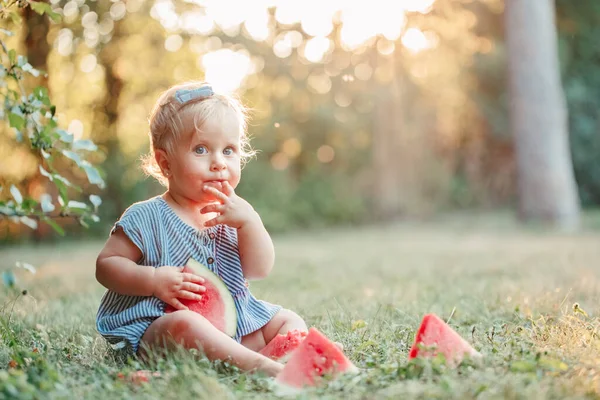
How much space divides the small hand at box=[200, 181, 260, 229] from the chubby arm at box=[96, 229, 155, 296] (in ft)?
0.93

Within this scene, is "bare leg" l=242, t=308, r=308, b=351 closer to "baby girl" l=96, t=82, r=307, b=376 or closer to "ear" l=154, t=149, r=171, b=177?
"baby girl" l=96, t=82, r=307, b=376

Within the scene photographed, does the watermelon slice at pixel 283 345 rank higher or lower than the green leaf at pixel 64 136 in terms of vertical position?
lower

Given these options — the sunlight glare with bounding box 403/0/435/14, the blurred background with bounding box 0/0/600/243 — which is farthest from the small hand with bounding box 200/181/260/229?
the sunlight glare with bounding box 403/0/435/14

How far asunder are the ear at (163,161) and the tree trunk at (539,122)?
32.7ft

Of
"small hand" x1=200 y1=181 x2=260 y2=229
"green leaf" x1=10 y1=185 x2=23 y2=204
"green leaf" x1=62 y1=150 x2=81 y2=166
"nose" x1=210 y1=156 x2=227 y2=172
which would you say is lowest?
"small hand" x1=200 y1=181 x2=260 y2=229

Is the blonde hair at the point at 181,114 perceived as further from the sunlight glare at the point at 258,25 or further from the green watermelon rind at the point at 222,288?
the sunlight glare at the point at 258,25

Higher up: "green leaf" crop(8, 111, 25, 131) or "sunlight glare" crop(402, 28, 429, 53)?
"sunlight glare" crop(402, 28, 429, 53)

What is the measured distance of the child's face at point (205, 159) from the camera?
101 inches

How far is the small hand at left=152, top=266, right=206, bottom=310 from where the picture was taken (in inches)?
94.7

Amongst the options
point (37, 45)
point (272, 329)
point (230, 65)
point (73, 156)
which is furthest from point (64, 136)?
point (230, 65)

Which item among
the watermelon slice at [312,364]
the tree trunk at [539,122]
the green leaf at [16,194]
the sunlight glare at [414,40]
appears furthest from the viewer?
the sunlight glare at [414,40]

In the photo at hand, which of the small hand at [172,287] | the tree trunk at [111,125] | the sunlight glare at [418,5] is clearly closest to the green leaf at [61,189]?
the small hand at [172,287]

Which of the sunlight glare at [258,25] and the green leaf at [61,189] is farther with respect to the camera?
the sunlight glare at [258,25]

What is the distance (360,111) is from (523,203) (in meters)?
5.51
